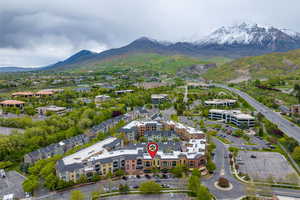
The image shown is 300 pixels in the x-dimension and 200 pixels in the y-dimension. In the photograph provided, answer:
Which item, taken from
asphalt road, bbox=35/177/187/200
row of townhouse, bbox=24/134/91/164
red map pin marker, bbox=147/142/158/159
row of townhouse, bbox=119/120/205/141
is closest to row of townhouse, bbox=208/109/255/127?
row of townhouse, bbox=119/120/205/141

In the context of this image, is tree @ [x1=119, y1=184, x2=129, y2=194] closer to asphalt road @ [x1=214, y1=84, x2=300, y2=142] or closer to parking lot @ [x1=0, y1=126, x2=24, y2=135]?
parking lot @ [x1=0, y1=126, x2=24, y2=135]

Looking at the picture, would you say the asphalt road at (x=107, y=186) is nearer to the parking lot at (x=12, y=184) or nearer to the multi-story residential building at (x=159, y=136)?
the parking lot at (x=12, y=184)

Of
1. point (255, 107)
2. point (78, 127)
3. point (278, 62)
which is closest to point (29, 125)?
point (78, 127)

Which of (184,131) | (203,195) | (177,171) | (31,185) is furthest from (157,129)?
(31,185)

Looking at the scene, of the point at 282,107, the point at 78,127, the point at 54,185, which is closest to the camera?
the point at 54,185

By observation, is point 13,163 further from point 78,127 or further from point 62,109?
point 62,109

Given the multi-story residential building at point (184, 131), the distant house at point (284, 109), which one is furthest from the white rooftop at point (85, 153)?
the distant house at point (284, 109)
